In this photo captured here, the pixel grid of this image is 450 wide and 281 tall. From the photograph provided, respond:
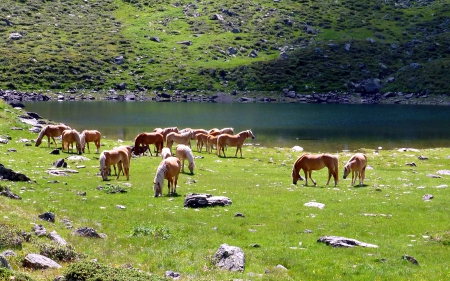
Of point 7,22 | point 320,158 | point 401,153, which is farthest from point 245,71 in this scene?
point 320,158

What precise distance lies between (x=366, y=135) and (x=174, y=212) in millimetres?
60371

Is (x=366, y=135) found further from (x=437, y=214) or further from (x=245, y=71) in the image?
(x=245, y=71)

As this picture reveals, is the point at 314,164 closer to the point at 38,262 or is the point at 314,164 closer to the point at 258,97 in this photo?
the point at 38,262

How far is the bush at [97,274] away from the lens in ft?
32.2

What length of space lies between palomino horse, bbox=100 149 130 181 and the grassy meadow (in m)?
0.60

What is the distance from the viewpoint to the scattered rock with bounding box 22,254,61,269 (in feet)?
37.7

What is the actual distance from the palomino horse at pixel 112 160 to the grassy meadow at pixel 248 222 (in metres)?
0.60

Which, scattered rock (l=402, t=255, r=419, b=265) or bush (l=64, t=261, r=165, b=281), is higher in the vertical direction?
bush (l=64, t=261, r=165, b=281)

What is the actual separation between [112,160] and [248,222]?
41.0ft

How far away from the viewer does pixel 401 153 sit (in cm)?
5028

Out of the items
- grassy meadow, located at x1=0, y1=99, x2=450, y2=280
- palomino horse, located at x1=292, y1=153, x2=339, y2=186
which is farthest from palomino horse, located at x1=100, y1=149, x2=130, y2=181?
palomino horse, located at x1=292, y1=153, x2=339, y2=186

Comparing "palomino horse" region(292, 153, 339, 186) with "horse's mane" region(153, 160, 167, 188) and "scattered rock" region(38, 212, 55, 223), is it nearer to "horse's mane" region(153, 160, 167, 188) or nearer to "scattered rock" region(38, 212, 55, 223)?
"horse's mane" region(153, 160, 167, 188)

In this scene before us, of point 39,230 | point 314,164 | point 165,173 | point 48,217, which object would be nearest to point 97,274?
point 39,230

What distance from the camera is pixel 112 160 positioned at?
2931 cm
